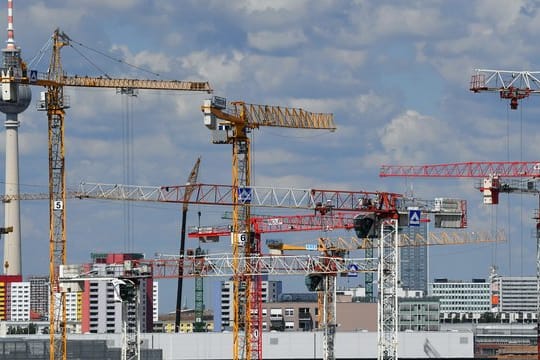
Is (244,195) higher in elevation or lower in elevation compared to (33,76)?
lower

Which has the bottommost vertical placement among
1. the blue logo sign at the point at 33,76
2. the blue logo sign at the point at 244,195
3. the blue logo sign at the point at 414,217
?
the blue logo sign at the point at 414,217

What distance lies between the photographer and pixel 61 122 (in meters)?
172

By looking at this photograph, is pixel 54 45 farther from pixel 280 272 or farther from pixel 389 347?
pixel 389 347

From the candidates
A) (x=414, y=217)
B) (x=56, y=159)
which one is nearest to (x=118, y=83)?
(x=56, y=159)

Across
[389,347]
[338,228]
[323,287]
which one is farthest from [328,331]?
[389,347]

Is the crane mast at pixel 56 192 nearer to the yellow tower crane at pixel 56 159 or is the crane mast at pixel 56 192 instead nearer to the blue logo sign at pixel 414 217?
the yellow tower crane at pixel 56 159

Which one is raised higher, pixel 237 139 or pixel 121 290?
pixel 237 139

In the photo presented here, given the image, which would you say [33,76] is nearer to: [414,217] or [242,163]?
[242,163]

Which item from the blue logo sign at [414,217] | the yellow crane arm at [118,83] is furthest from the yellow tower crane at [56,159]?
the blue logo sign at [414,217]

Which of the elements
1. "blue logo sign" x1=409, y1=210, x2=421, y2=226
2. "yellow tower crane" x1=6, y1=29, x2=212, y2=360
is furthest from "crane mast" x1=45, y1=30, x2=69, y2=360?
"blue logo sign" x1=409, y1=210, x2=421, y2=226

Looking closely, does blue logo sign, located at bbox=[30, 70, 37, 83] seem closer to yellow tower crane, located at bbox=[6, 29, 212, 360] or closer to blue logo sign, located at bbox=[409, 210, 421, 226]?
yellow tower crane, located at bbox=[6, 29, 212, 360]

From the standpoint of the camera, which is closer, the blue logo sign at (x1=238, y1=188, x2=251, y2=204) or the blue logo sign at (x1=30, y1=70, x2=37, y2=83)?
the blue logo sign at (x1=30, y1=70, x2=37, y2=83)

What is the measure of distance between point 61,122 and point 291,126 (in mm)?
28188

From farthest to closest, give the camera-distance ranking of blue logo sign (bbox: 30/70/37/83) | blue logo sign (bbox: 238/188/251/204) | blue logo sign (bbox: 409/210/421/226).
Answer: blue logo sign (bbox: 238/188/251/204)
blue logo sign (bbox: 30/70/37/83)
blue logo sign (bbox: 409/210/421/226)
